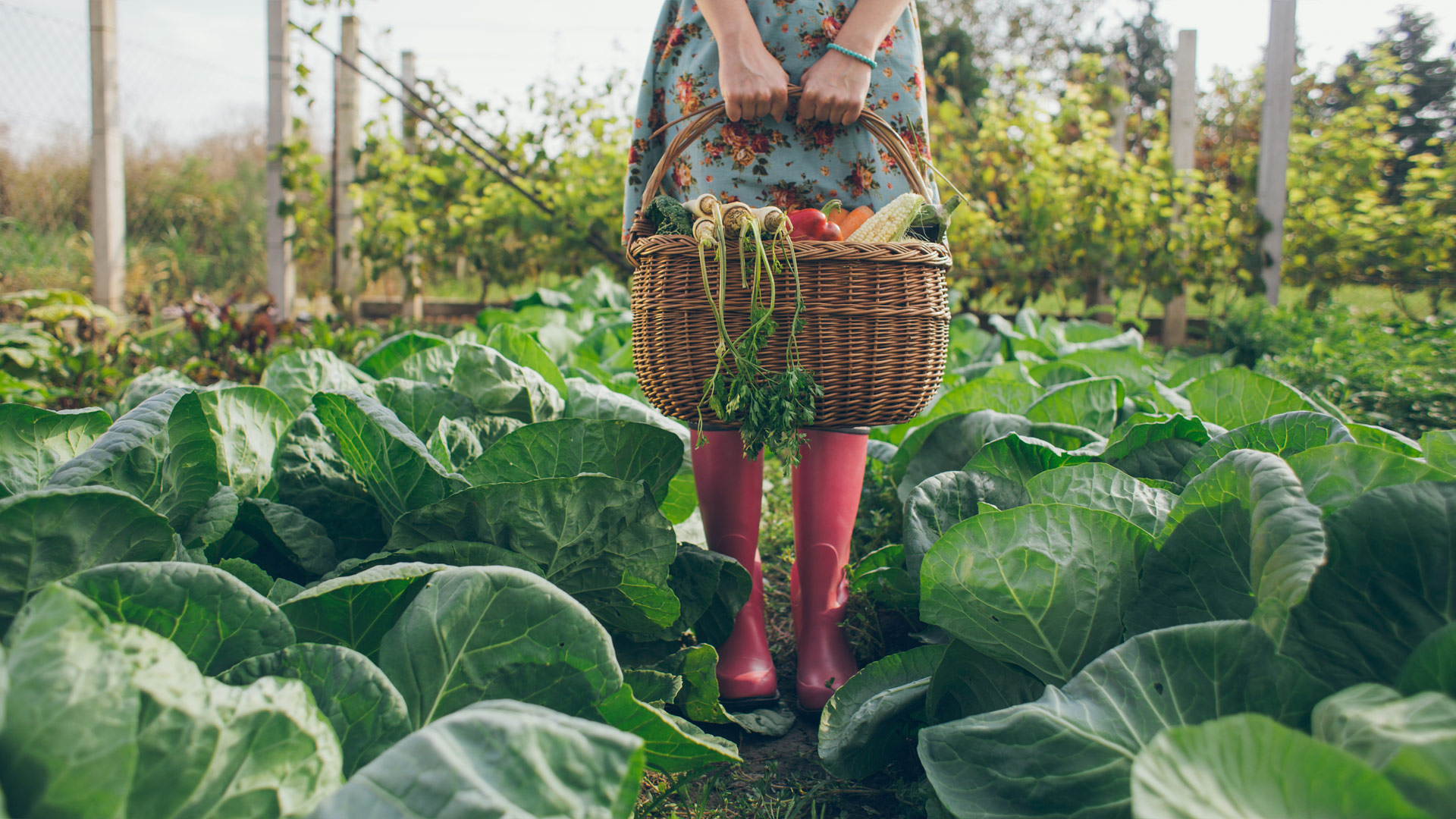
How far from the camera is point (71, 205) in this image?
8453mm

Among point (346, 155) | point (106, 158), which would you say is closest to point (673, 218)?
point (106, 158)

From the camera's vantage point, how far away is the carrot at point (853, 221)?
1617 mm

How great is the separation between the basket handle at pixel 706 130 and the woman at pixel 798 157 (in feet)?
0.18

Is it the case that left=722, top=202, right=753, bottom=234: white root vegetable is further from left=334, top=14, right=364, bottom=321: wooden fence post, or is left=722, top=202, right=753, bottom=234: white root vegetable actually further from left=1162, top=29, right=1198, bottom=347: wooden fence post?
left=1162, top=29, right=1198, bottom=347: wooden fence post

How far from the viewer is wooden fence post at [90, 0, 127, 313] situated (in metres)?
4.49

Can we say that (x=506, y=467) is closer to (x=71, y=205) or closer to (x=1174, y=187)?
(x=1174, y=187)

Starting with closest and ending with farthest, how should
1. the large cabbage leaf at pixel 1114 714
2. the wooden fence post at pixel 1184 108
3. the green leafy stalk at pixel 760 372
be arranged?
the large cabbage leaf at pixel 1114 714
the green leafy stalk at pixel 760 372
the wooden fence post at pixel 1184 108

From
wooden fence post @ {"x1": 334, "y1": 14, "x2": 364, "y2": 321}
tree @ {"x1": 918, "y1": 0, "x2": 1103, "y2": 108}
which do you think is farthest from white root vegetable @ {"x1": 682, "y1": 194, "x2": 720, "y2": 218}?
tree @ {"x1": 918, "y1": 0, "x2": 1103, "y2": 108}

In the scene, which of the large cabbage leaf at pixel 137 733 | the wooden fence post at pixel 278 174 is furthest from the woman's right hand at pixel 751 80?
the wooden fence post at pixel 278 174

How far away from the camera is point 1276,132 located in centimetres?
576

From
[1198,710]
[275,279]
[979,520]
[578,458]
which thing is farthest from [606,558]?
[275,279]

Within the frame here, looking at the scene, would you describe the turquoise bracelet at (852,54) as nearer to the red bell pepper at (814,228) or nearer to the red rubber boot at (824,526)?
the red bell pepper at (814,228)

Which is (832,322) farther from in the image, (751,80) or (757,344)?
(751,80)

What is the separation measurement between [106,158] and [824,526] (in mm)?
4907
